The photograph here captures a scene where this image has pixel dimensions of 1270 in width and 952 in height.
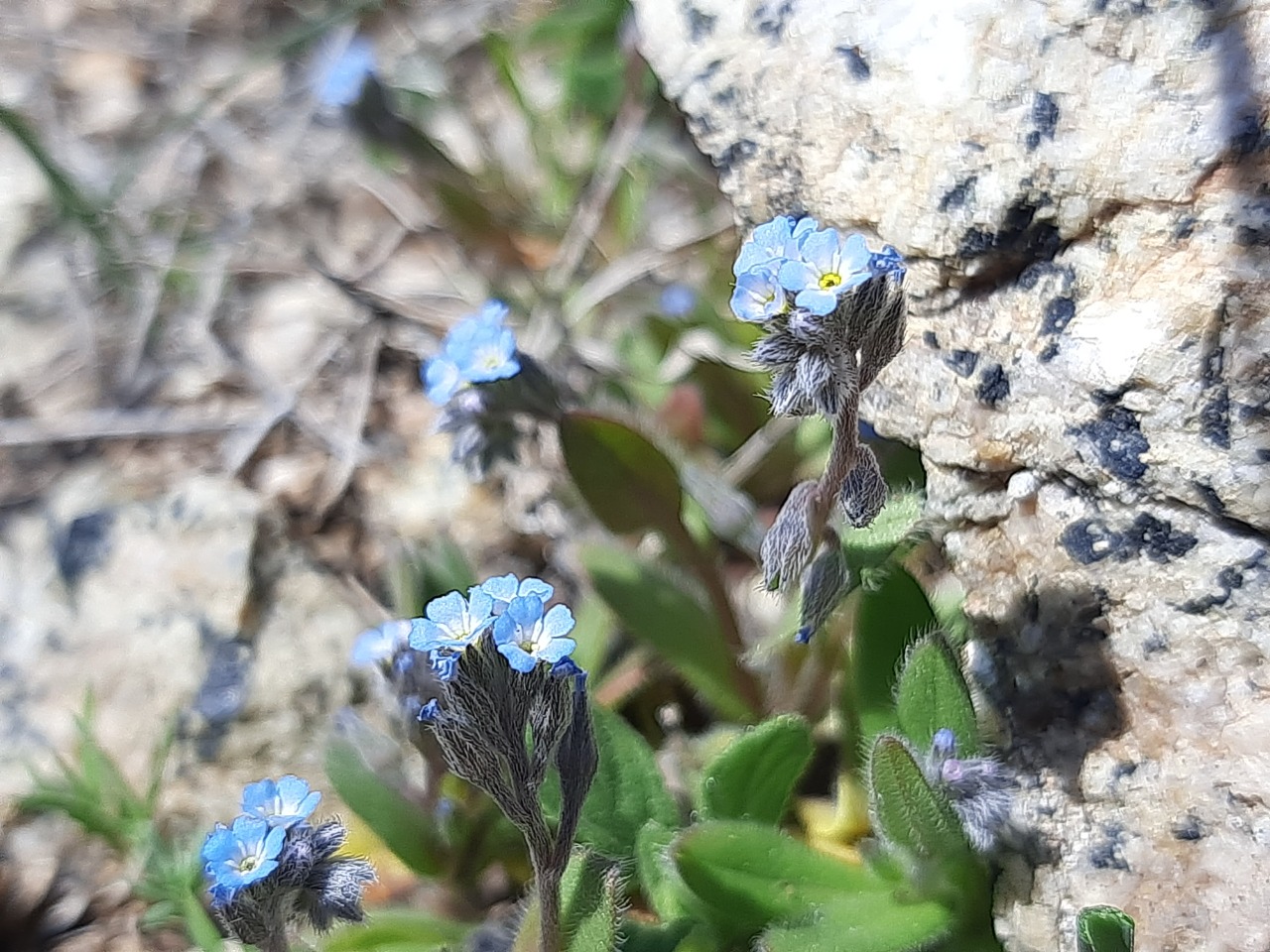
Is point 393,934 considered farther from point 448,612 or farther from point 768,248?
point 768,248

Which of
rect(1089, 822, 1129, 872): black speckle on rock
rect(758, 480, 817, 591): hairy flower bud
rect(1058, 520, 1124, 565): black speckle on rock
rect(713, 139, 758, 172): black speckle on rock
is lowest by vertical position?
rect(1089, 822, 1129, 872): black speckle on rock

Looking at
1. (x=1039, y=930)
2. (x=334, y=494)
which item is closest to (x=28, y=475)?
(x=334, y=494)

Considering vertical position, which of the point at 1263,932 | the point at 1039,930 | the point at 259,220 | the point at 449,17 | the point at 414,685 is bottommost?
the point at 1039,930

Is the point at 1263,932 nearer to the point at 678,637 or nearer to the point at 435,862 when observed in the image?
the point at 678,637

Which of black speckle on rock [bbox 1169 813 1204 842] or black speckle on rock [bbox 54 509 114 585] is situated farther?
black speckle on rock [bbox 54 509 114 585]

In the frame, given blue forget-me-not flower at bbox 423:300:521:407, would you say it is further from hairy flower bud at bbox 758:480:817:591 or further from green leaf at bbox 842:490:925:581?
green leaf at bbox 842:490:925:581

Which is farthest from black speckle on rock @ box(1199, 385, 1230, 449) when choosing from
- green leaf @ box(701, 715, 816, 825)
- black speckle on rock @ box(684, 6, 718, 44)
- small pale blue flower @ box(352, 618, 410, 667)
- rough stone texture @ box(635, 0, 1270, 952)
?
small pale blue flower @ box(352, 618, 410, 667)

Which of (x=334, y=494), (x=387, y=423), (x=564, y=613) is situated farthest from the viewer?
(x=387, y=423)

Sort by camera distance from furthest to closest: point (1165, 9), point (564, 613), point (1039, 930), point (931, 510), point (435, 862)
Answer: point (435, 862) → point (931, 510) → point (1039, 930) → point (1165, 9) → point (564, 613)
